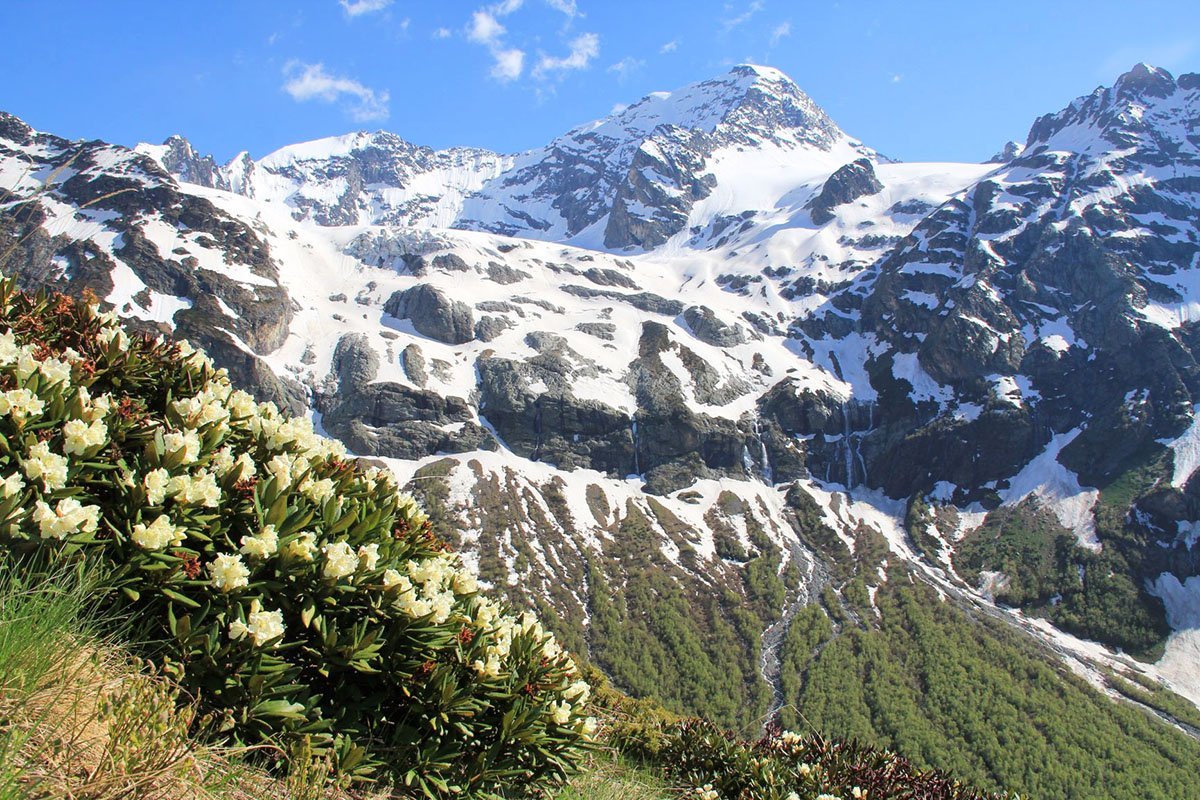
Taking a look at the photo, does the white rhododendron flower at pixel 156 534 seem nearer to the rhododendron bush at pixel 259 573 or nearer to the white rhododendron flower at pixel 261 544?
the rhododendron bush at pixel 259 573

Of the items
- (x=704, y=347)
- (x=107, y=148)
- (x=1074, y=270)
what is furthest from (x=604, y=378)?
(x=107, y=148)

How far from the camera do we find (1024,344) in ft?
505

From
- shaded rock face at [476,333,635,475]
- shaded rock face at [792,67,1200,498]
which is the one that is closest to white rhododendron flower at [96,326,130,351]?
shaded rock face at [476,333,635,475]

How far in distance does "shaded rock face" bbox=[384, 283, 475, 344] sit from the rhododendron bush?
150 meters

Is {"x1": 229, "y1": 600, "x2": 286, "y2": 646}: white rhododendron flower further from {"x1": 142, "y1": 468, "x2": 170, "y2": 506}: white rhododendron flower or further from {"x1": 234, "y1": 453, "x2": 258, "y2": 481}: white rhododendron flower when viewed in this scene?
{"x1": 234, "y1": 453, "x2": 258, "y2": 481}: white rhododendron flower

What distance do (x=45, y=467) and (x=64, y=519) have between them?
34cm

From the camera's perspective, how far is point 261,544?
3689 mm

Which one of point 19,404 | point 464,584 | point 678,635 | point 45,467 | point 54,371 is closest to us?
point 45,467

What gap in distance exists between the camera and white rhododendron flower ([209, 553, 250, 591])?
352 cm

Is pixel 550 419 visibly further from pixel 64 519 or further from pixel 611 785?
pixel 64 519

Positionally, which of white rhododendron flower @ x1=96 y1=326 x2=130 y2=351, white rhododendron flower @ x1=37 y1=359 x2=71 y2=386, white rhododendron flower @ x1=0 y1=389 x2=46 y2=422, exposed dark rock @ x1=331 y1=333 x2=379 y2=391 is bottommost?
white rhododendron flower @ x1=0 y1=389 x2=46 y2=422

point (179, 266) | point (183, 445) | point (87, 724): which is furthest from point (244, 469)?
point (179, 266)

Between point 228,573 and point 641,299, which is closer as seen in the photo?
point 228,573

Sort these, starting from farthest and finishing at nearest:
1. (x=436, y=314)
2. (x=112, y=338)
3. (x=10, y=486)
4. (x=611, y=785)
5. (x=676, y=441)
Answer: (x=436, y=314) < (x=676, y=441) < (x=611, y=785) < (x=112, y=338) < (x=10, y=486)
